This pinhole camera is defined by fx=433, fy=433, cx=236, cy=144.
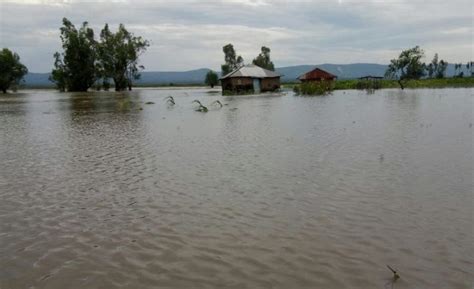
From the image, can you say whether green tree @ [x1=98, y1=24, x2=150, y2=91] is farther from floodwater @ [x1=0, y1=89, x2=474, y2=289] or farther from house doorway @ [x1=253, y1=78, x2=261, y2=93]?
floodwater @ [x1=0, y1=89, x2=474, y2=289]

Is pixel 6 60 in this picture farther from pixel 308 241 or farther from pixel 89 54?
pixel 308 241

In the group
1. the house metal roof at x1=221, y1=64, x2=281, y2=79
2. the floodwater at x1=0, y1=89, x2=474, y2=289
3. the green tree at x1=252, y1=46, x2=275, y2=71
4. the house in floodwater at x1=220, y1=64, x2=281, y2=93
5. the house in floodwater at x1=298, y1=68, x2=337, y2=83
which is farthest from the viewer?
the green tree at x1=252, y1=46, x2=275, y2=71

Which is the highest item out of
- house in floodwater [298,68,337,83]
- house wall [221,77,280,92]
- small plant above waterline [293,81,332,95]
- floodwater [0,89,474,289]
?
house in floodwater [298,68,337,83]

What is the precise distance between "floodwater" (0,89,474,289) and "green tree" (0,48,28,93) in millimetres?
76302

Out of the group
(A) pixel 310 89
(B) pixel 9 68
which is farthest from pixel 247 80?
(B) pixel 9 68

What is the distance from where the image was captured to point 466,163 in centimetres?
1205

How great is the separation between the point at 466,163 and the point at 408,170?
79.7 inches

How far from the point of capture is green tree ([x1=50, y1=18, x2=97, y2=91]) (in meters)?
86.4

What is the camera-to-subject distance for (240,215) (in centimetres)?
799

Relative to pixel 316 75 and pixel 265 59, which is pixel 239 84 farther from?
pixel 265 59

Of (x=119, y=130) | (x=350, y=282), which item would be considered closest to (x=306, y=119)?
(x=119, y=130)

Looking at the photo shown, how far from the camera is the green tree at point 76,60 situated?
283ft

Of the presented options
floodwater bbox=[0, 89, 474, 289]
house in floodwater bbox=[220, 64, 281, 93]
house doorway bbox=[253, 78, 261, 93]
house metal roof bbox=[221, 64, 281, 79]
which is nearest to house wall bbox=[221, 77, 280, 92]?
house in floodwater bbox=[220, 64, 281, 93]

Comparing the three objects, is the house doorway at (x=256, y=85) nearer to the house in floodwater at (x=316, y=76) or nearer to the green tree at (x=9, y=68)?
the house in floodwater at (x=316, y=76)
